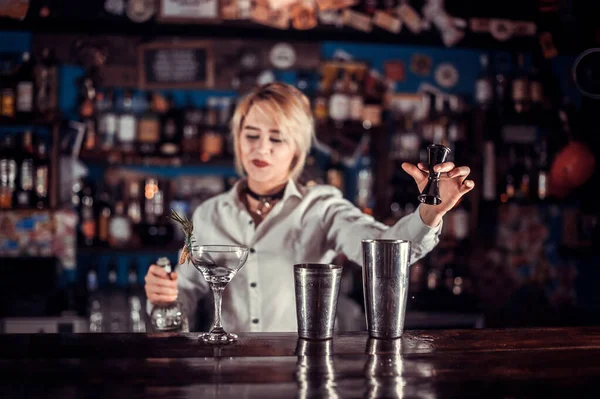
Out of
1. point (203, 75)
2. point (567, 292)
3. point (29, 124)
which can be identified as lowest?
point (567, 292)

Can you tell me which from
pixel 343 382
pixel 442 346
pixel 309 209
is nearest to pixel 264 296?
pixel 309 209

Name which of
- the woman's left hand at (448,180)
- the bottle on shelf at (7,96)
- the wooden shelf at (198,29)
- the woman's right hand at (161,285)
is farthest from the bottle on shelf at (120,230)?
the woman's left hand at (448,180)

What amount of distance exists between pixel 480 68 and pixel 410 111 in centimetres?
67

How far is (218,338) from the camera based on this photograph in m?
1.46

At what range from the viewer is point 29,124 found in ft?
13.8

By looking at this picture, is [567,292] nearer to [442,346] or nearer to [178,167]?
[178,167]

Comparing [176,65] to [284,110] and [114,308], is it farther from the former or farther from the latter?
[284,110]

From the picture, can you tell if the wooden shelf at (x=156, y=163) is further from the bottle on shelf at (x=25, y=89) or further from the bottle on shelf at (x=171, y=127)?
the bottle on shelf at (x=25, y=89)

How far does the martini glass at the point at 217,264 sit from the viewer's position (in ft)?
4.71

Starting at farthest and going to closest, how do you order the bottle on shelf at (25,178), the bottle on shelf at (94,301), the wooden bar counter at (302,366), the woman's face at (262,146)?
the bottle on shelf at (25,178) → the bottle on shelf at (94,301) → the woman's face at (262,146) → the wooden bar counter at (302,366)

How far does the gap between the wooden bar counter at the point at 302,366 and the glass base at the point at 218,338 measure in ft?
0.08

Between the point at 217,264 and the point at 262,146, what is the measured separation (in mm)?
758

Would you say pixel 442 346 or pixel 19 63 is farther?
pixel 19 63

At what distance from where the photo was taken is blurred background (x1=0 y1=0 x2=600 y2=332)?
4.24 metres
